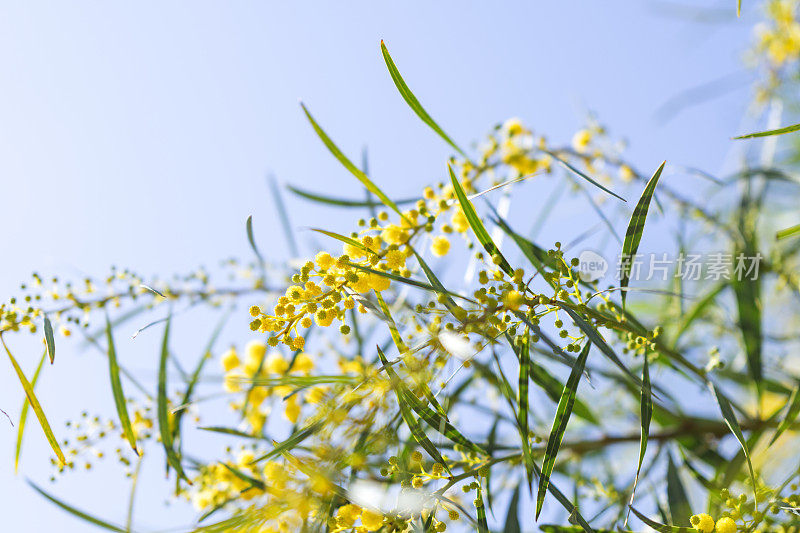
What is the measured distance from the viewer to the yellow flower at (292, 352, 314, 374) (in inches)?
52.0

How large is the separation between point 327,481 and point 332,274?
26 centimetres

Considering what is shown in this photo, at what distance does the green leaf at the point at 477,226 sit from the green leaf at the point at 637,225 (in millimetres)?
161

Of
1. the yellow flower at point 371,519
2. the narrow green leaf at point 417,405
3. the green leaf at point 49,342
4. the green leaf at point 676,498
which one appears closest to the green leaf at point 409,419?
the narrow green leaf at point 417,405

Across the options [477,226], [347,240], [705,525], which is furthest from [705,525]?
[347,240]

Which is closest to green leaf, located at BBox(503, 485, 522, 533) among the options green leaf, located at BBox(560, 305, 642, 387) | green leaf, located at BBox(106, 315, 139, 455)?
green leaf, located at BBox(560, 305, 642, 387)

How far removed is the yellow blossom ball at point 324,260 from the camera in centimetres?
75

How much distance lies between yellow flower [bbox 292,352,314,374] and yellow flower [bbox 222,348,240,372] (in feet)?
0.47

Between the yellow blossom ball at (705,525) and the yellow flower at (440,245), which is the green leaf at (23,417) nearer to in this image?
the yellow flower at (440,245)

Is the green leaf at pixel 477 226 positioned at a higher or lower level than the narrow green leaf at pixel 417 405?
higher

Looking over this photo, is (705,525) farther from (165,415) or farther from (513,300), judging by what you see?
(165,415)

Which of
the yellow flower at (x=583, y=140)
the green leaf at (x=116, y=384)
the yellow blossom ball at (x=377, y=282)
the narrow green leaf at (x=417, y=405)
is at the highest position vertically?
the yellow flower at (x=583, y=140)

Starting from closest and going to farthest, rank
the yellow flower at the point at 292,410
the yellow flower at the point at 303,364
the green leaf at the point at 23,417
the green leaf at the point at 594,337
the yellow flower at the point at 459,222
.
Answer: the green leaf at the point at 594,337, the green leaf at the point at 23,417, the yellow flower at the point at 459,222, the yellow flower at the point at 292,410, the yellow flower at the point at 303,364

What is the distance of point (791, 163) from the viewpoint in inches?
73.8

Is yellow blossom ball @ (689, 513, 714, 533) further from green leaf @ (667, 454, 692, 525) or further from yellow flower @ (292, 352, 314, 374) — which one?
yellow flower @ (292, 352, 314, 374)
